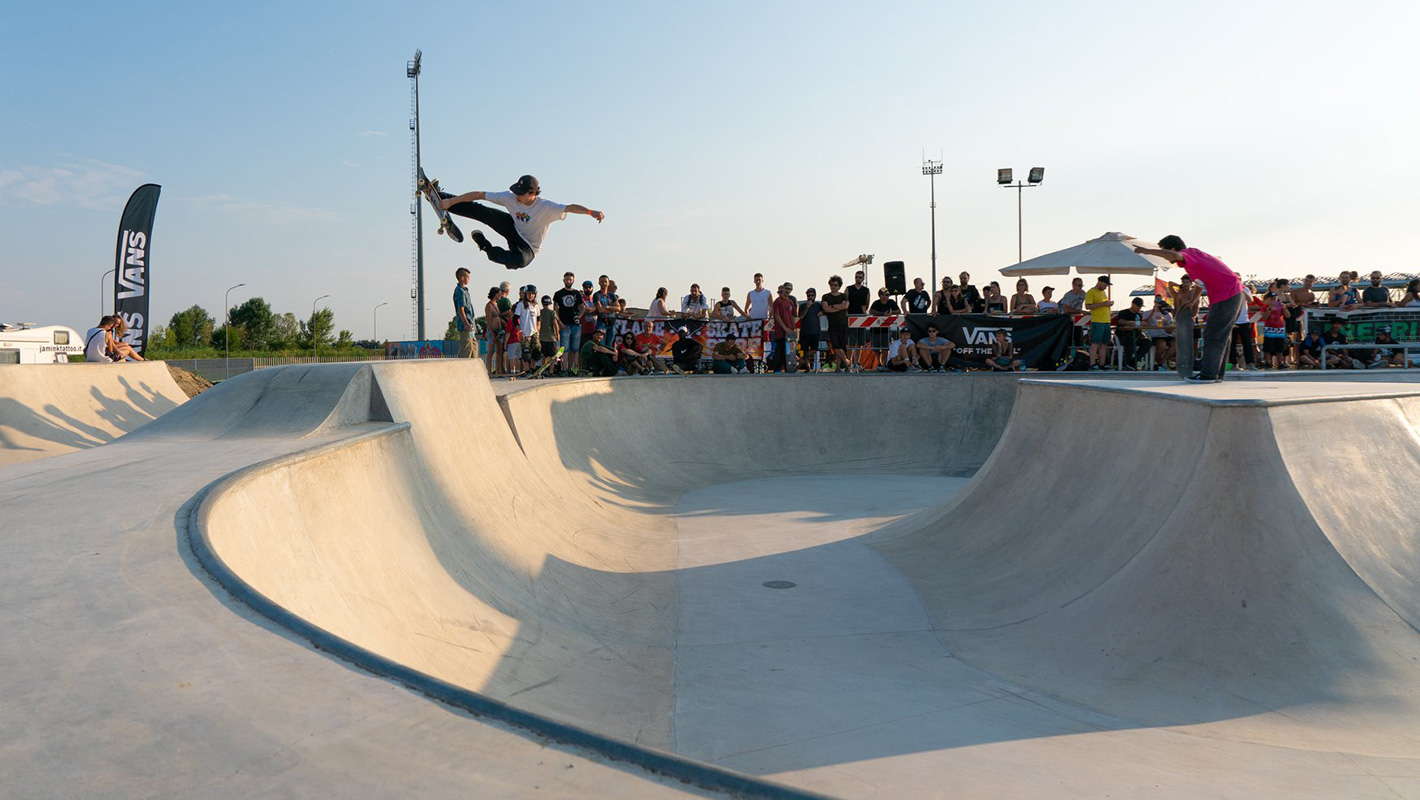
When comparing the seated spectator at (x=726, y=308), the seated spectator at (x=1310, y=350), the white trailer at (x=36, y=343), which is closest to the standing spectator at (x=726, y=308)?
the seated spectator at (x=726, y=308)

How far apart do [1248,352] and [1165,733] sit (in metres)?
13.7

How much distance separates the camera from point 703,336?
1725 cm

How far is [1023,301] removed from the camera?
56.9ft

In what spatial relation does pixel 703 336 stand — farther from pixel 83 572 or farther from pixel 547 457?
pixel 83 572

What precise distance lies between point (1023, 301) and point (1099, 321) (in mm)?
1752

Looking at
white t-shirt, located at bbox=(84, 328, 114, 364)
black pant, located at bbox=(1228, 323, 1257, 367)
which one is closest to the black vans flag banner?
white t-shirt, located at bbox=(84, 328, 114, 364)

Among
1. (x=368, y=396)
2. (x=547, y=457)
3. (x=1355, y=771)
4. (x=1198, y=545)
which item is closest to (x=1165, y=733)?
(x=1355, y=771)

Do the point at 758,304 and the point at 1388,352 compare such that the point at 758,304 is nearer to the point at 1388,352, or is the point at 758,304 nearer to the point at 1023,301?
the point at 1023,301

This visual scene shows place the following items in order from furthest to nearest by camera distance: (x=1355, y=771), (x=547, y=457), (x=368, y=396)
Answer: (x=547, y=457) < (x=368, y=396) < (x=1355, y=771)

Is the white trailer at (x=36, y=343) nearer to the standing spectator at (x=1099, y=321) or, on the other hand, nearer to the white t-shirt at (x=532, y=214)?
the white t-shirt at (x=532, y=214)

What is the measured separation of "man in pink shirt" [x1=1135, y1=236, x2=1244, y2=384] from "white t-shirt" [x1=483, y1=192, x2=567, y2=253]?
21.5 ft

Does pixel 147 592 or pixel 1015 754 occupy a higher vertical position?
pixel 147 592

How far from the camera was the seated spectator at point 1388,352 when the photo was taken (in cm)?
1544

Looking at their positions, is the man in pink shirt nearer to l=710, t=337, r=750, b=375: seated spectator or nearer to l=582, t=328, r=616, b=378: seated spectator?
l=710, t=337, r=750, b=375: seated spectator
